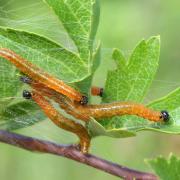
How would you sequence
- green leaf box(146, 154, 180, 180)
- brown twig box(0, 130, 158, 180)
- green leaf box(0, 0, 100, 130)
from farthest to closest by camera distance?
brown twig box(0, 130, 158, 180) < green leaf box(0, 0, 100, 130) < green leaf box(146, 154, 180, 180)

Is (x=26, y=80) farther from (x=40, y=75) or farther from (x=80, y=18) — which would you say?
(x=80, y=18)

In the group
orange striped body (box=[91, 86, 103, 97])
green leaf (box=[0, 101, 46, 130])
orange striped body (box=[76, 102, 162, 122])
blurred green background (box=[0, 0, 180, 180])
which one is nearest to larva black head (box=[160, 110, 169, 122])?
orange striped body (box=[76, 102, 162, 122])

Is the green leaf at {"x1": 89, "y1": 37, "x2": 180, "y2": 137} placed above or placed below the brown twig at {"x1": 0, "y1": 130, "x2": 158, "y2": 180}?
above

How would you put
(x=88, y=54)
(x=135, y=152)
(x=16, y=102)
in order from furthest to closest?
1. (x=135, y=152)
2. (x=16, y=102)
3. (x=88, y=54)

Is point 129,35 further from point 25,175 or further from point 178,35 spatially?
point 25,175

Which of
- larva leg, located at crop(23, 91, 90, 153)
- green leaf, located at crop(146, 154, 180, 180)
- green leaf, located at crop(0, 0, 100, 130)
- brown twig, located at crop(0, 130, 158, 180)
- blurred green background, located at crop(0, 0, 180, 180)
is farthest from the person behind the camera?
blurred green background, located at crop(0, 0, 180, 180)

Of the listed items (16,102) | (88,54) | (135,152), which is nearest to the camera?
(88,54)

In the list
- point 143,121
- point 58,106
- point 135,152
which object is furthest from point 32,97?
point 135,152

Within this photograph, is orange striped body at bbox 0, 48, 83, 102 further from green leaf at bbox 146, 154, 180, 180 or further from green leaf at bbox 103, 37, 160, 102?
green leaf at bbox 146, 154, 180, 180
